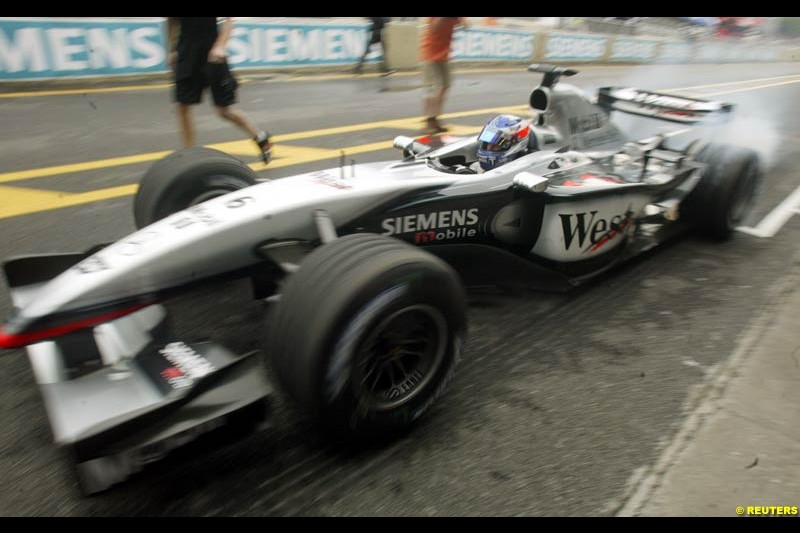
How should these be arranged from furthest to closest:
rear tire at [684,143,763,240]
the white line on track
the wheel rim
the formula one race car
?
the white line on track
rear tire at [684,143,763,240]
the wheel rim
the formula one race car

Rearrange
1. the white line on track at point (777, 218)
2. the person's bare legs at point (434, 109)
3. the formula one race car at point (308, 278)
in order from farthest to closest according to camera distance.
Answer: the person's bare legs at point (434, 109) → the white line on track at point (777, 218) → the formula one race car at point (308, 278)

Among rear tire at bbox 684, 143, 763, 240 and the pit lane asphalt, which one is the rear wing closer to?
rear tire at bbox 684, 143, 763, 240

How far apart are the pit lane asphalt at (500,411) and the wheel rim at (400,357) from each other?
21 centimetres

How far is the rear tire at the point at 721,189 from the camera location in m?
4.03

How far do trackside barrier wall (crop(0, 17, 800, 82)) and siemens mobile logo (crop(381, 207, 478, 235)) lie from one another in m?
8.72

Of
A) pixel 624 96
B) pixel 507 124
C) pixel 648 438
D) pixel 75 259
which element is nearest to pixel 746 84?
pixel 624 96

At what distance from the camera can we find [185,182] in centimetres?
289

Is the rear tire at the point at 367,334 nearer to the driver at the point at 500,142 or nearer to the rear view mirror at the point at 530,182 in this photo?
the rear view mirror at the point at 530,182

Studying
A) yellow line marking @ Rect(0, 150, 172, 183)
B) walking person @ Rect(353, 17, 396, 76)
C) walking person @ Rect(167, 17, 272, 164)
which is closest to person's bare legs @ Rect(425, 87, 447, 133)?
walking person @ Rect(167, 17, 272, 164)

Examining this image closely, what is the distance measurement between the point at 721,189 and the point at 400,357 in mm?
3120

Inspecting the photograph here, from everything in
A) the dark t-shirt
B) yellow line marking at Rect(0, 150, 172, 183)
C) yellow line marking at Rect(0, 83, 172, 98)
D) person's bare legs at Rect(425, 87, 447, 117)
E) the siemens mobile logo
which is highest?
the dark t-shirt

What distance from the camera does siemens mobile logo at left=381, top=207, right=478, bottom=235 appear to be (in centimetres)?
266

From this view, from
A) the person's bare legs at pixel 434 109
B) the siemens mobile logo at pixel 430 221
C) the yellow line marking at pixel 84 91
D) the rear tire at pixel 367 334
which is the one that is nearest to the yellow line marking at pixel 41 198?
the siemens mobile logo at pixel 430 221

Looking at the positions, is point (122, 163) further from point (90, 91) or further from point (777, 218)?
point (777, 218)
